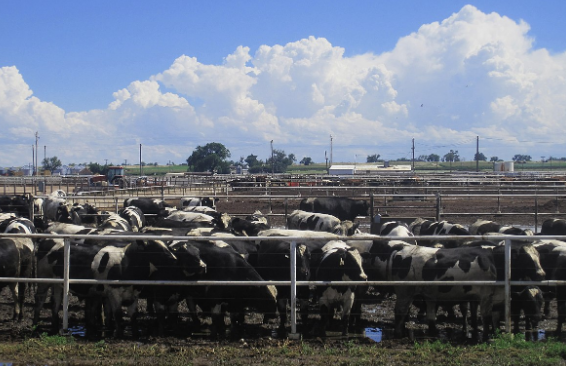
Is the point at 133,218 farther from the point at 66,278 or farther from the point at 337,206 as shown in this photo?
the point at 66,278

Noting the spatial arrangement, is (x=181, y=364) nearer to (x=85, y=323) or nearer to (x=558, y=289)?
(x=85, y=323)

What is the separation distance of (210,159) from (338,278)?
291ft

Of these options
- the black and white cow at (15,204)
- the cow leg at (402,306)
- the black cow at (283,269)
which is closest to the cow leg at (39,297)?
the black cow at (283,269)

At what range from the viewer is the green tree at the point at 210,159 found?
96.6 m

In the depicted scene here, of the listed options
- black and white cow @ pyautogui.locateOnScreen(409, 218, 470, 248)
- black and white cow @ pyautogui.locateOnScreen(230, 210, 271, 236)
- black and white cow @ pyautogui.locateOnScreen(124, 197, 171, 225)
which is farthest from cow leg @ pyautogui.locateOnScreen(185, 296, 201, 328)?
black and white cow @ pyautogui.locateOnScreen(124, 197, 171, 225)

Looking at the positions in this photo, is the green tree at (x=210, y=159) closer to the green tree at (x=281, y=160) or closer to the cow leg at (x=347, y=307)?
the green tree at (x=281, y=160)

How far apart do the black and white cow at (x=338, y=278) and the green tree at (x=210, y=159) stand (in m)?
84.8

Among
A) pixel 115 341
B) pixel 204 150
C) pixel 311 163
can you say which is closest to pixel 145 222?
pixel 115 341

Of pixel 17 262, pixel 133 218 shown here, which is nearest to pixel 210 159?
pixel 133 218

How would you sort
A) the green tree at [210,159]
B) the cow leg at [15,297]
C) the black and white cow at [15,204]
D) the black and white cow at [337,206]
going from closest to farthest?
the cow leg at [15,297]
the black and white cow at [15,204]
the black and white cow at [337,206]
the green tree at [210,159]

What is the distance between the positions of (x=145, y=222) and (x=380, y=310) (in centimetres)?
1055

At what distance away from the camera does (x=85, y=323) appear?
8938 millimetres

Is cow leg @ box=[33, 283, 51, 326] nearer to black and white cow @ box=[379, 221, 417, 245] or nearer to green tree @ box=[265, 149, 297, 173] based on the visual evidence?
black and white cow @ box=[379, 221, 417, 245]

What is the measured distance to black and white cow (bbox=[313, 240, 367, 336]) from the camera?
8672 mm
